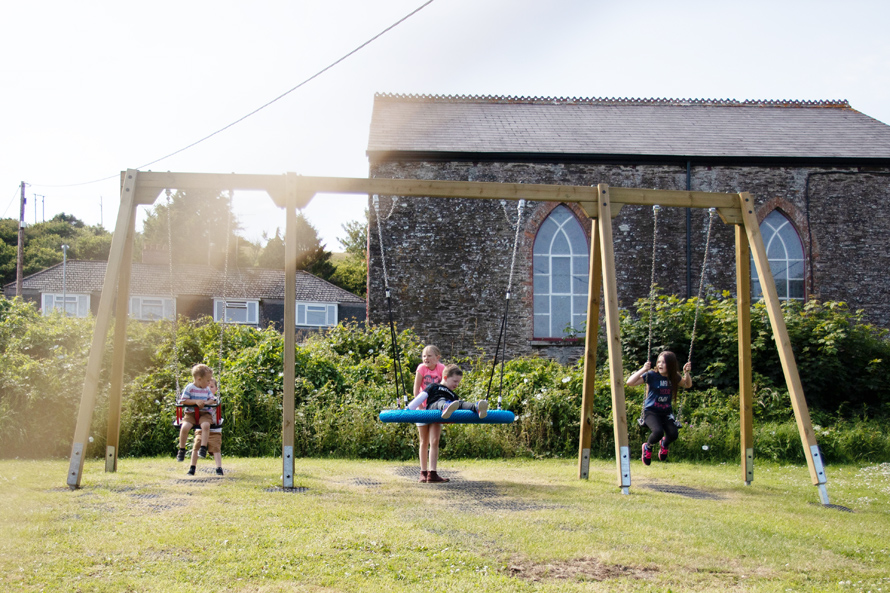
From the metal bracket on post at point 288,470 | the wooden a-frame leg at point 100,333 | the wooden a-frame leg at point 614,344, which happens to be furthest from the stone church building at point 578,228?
the metal bracket on post at point 288,470

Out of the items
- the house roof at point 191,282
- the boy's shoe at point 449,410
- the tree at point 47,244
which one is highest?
the tree at point 47,244

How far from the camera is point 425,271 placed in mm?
17000

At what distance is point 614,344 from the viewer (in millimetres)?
7359

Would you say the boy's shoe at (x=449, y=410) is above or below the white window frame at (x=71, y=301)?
below

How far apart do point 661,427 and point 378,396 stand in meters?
4.34

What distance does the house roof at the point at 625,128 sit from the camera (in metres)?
17.9

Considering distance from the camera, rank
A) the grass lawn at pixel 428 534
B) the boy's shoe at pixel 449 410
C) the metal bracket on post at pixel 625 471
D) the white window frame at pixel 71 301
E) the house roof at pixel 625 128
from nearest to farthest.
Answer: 1. the grass lawn at pixel 428 534
2. the metal bracket on post at pixel 625 471
3. the boy's shoe at pixel 449 410
4. the house roof at pixel 625 128
5. the white window frame at pixel 71 301

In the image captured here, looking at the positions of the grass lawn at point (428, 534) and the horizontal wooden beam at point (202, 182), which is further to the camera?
the horizontal wooden beam at point (202, 182)

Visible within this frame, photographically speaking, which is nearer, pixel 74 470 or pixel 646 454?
pixel 74 470

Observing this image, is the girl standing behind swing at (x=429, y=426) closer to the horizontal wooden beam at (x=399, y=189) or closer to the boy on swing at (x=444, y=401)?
the boy on swing at (x=444, y=401)

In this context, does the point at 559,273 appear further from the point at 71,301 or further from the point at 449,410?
the point at 71,301

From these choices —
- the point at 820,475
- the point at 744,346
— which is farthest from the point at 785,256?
the point at 820,475

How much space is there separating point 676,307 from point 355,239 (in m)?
42.4

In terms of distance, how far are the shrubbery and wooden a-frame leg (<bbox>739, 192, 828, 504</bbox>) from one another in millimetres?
2297
